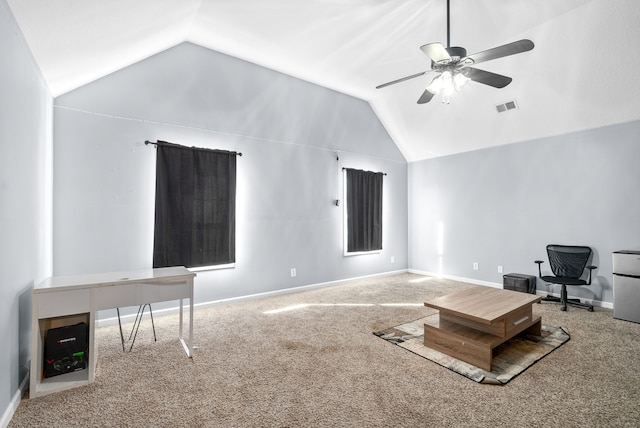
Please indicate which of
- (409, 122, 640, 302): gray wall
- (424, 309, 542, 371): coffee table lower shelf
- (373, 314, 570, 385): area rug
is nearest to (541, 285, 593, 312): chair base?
(409, 122, 640, 302): gray wall

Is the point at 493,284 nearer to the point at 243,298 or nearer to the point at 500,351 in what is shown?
the point at 500,351

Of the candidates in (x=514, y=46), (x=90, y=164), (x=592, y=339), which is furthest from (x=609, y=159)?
(x=90, y=164)

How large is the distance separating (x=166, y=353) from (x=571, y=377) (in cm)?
322

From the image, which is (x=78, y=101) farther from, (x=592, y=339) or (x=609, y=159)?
(x=609, y=159)

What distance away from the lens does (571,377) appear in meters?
2.21

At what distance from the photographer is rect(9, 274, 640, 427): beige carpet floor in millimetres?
1795

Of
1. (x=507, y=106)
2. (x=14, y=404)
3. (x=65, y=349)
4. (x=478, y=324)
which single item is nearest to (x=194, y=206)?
(x=65, y=349)

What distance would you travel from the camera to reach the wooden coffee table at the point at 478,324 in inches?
93.4

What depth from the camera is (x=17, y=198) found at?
1.99 m

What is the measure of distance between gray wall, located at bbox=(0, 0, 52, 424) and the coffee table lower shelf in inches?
116

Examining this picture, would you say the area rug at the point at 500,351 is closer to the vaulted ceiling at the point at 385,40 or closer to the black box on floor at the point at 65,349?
the black box on floor at the point at 65,349

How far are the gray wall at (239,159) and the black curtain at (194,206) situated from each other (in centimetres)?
13

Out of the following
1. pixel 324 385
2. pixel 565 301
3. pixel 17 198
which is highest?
pixel 17 198

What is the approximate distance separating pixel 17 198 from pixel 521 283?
5.48 m
